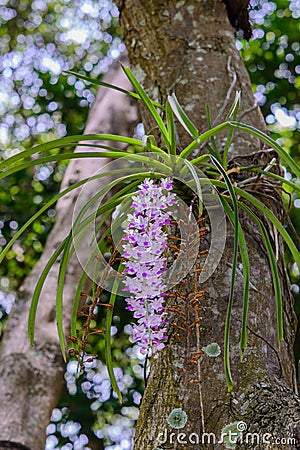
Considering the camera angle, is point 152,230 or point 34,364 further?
point 34,364

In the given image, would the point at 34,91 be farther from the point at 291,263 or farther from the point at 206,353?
the point at 206,353

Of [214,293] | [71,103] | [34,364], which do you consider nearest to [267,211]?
[214,293]

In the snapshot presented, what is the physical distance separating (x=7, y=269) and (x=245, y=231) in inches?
75.4

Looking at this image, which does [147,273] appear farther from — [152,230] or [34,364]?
[34,364]

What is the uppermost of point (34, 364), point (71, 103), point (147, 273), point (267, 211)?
point (71, 103)

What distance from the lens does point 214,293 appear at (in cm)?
89

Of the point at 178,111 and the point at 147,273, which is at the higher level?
the point at 178,111

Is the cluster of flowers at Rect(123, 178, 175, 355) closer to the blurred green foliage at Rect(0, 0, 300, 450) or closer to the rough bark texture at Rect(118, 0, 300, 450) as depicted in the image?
the rough bark texture at Rect(118, 0, 300, 450)

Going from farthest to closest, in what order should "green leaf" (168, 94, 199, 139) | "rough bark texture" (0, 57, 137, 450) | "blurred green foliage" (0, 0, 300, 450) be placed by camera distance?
"blurred green foliage" (0, 0, 300, 450)
"rough bark texture" (0, 57, 137, 450)
"green leaf" (168, 94, 199, 139)

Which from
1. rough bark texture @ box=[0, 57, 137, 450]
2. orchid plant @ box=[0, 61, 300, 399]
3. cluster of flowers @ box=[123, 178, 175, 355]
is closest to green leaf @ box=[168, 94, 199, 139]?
orchid plant @ box=[0, 61, 300, 399]

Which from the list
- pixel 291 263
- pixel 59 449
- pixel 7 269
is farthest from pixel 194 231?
pixel 7 269

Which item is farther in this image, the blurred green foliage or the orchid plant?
the blurred green foliage

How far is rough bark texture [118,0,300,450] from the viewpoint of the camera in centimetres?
77

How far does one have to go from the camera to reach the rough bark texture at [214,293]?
0.77 meters
